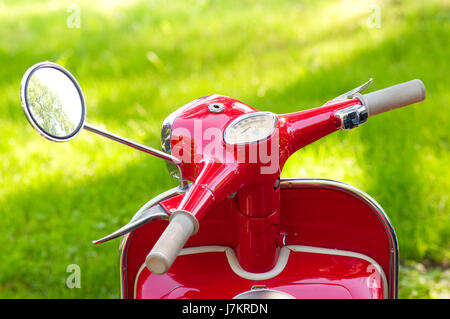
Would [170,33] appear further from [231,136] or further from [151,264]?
[151,264]

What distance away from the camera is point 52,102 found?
1.19m

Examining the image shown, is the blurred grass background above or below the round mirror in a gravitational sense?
above

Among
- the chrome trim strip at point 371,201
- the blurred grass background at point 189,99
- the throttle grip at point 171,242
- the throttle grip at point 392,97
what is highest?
Answer: the blurred grass background at point 189,99

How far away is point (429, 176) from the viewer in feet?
9.14

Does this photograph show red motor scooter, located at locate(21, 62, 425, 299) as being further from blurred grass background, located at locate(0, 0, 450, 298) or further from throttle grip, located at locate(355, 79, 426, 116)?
blurred grass background, located at locate(0, 0, 450, 298)

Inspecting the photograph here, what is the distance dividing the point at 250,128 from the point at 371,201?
1.35 ft

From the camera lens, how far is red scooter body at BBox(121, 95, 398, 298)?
4.32 feet

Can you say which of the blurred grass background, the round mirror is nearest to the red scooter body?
the round mirror

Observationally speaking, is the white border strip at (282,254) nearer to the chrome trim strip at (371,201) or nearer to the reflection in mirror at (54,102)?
the chrome trim strip at (371,201)

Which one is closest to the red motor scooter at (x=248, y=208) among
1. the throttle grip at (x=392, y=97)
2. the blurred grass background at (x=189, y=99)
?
the throttle grip at (x=392, y=97)

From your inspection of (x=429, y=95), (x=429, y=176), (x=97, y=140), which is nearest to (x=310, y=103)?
(x=429, y=95)

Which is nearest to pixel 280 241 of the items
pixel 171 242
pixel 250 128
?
pixel 250 128

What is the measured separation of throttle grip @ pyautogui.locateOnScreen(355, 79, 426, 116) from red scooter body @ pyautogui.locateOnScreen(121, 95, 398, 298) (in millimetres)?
33

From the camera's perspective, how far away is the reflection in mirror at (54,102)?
1139 millimetres
